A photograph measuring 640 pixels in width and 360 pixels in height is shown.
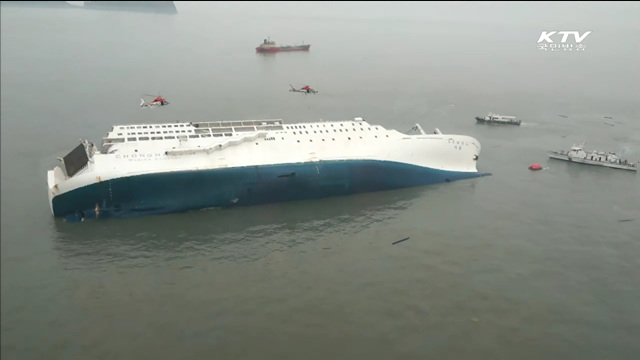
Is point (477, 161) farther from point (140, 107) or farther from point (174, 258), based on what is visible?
point (140, 107)

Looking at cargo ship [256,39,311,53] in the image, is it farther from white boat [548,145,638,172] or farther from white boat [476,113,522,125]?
white boat [548,145,638,172]

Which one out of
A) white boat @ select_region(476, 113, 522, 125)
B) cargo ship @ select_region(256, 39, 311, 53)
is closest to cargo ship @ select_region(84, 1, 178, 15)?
cargo ship @ select_region(256, 39, 311, 53)

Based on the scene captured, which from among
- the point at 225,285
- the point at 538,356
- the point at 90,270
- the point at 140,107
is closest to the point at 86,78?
the point at 140,107

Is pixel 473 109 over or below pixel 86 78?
below

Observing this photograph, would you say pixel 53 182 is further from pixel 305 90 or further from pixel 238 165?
pixel 305 90

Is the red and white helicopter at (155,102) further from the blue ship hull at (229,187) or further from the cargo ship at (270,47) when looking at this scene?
the blue ship hull at (229,187)
